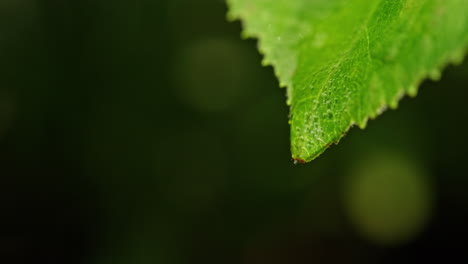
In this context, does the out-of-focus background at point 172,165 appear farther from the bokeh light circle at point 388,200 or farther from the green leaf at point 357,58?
the green leaf at point 357,58

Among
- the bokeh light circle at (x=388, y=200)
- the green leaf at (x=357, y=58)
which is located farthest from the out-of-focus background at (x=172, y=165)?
the green leaf at (x=357, y=58)

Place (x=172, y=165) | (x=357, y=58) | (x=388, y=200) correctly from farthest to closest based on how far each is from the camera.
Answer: (x=172, y=165)
(x=388, y=200)
(x=357, y=58)

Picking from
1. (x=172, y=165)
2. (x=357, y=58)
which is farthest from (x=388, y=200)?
(x=357, y=58)

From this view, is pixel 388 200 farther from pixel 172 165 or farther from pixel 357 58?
pixel 357 58

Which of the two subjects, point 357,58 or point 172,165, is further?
point 172,165

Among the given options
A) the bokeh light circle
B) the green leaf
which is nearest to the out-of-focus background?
the bokeh light circle

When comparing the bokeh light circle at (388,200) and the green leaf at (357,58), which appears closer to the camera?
the green leaf at (357,58)
